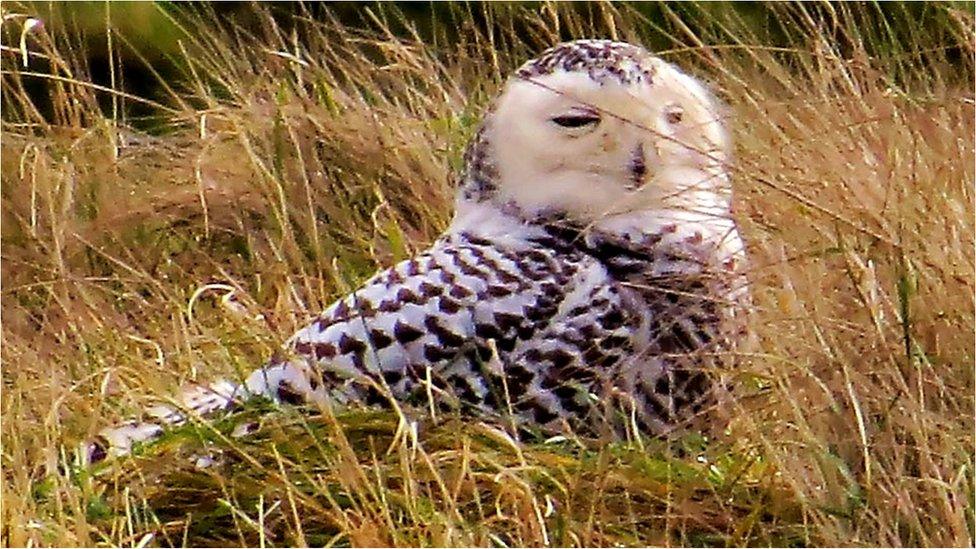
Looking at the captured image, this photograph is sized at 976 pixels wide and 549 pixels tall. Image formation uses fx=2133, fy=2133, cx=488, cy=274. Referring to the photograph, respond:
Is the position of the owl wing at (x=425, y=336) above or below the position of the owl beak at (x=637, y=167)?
below

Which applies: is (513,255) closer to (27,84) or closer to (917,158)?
(917,158)

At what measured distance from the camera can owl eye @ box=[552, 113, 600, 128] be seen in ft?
8.80

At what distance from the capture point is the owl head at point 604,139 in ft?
8.79

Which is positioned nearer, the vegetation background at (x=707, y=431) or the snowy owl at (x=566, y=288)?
the vegetation background at (x=707, y=431)

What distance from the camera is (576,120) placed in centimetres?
270

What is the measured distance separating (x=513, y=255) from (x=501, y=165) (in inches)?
6.2

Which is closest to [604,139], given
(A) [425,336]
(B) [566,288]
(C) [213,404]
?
(B) [566,288]

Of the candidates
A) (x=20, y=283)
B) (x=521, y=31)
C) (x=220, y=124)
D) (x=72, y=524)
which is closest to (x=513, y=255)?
(x=72, y=524)

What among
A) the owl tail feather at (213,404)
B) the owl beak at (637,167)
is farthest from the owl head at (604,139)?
the owl tail feather at (213,404)

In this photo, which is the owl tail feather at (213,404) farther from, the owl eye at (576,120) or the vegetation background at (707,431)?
the owl eye at (576,120)

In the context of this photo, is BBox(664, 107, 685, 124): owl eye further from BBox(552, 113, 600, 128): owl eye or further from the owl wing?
the owl wing

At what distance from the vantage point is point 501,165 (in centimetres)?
279

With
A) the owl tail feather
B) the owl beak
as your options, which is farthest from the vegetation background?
the owl beak

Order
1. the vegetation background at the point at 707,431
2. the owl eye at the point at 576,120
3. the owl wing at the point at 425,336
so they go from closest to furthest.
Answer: the vegetation background at the point at 707,431 < the owl wing at the point at 425,336 < the owl eye at the point at 576,120
